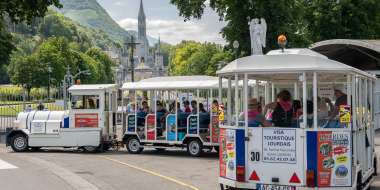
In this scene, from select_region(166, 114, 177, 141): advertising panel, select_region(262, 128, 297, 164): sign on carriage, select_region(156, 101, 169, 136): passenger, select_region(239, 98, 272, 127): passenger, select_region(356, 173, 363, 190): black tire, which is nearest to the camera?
select_region(262, 128, 297, 164): sign on carriage

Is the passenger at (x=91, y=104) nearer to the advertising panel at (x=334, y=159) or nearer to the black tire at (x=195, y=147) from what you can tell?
the black tire at (x=195, y=147)

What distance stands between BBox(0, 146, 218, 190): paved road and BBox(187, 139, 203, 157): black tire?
0.31 meters

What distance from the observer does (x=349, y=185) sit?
10219mm

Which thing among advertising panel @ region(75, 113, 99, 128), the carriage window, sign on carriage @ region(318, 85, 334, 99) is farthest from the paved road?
sign on carriage @ region(318, 85, 334, 99)

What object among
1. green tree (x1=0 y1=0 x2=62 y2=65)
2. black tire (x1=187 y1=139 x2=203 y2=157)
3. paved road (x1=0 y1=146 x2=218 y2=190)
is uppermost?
green tree (x1=0 y1=0 x2=62 y2=65)

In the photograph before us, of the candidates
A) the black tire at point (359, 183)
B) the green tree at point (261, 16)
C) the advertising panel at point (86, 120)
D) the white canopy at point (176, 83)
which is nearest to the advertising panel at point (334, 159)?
the black tire at point (359, 183)

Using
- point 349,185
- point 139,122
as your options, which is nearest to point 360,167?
point 349,185

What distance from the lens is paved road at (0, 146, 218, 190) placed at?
14.3 m

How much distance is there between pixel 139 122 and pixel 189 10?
1668cm

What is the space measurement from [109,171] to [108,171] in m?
0.03

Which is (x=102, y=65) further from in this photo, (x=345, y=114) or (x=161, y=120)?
(x=345, y=114)

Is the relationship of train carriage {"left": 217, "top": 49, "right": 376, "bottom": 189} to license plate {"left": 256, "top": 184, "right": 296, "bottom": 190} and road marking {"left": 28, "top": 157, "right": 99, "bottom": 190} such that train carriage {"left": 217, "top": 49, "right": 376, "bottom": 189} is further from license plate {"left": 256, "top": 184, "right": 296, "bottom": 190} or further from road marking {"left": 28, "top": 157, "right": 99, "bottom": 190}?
road marking {"left": 28, "top": 157, "right": 99, "bottom": 190}

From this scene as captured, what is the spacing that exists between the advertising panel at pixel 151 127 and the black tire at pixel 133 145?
2.12 ft

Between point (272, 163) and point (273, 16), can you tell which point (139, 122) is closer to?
point (272, 163)
